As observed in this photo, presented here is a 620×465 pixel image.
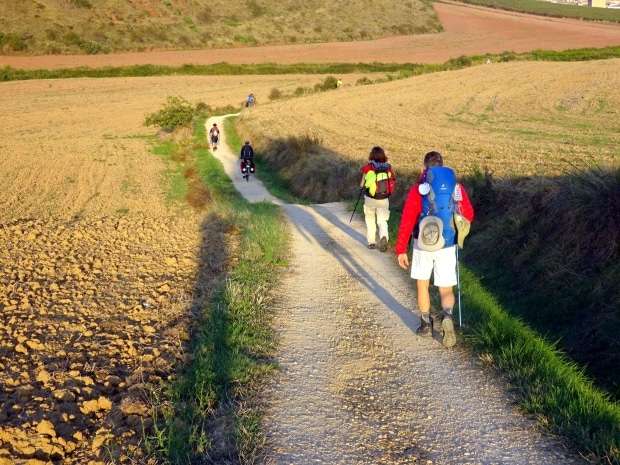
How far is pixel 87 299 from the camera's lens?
9.01 meters

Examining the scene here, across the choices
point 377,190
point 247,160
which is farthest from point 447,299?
point 247,160

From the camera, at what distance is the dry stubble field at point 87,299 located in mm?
5328

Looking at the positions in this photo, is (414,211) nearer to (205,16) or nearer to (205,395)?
(205,395)

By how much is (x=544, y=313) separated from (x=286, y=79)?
5594cm

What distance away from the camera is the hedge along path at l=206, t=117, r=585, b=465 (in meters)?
4.51

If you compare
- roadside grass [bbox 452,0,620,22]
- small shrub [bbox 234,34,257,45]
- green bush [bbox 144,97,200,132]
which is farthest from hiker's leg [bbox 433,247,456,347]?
roadside grass [bbox 452,0,620,22]

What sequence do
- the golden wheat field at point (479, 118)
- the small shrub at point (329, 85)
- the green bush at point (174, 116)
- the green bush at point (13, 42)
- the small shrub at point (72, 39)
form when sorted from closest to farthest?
1. the golden wheat field at point (479, 118)
2. the green bush at point (174, 116)
3. the small shrub at point (329, 85)
4. the green bush at point (13, 42)
5. the small shrub at point (72, 39)

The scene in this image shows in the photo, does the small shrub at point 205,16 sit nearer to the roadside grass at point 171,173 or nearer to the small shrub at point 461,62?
the small shrub at point 461,62

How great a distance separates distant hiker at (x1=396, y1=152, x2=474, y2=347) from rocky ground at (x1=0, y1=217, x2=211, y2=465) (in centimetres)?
267

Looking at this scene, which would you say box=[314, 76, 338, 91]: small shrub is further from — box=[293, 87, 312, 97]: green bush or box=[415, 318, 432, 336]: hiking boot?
box=[415, 318, 432, 336]: hiking boot

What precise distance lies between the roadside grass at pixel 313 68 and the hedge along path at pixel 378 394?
50.0 metres

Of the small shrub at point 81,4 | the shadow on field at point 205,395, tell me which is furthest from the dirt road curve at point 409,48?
the shadow on field at point 205,395

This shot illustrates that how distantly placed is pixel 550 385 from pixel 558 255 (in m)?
3.80

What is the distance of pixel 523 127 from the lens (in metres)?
24.7
